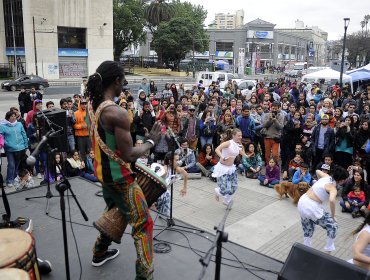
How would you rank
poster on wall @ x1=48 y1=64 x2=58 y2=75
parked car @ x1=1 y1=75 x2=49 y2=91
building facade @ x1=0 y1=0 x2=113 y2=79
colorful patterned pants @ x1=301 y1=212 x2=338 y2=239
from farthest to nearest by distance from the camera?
poster on wall @ x1=48 y1=64 x2=58 y2=75, building facade @ x1=0 y1=0 x2=113 y2=79, parked car @ x1=1 y1=75 x2=49 y2=91, colorful patterned pants @ x1=301 y1=212 x2=338 y2=239

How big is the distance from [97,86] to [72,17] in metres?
36.3

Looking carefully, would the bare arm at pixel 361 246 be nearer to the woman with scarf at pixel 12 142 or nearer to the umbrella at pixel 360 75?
the woman with scarf at pixel 12 142

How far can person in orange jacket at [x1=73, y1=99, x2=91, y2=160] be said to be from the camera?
8.27m

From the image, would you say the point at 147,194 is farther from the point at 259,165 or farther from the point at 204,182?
the point at 259,165

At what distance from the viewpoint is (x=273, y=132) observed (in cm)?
868

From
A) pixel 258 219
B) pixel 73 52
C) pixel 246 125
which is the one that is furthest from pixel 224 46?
pixel 258 219

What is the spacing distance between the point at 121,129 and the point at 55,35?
3578 centimetres

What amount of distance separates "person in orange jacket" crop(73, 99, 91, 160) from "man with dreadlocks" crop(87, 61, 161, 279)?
17.0ft

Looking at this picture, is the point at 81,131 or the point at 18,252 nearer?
the point at 18,252

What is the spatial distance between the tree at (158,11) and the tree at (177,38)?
5.63 meters

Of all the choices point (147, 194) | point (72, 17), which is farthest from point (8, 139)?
point (72, 17)

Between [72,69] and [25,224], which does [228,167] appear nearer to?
[25,224]

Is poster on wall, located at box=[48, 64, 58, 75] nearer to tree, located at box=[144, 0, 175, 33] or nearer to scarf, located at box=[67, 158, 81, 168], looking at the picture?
tree, located at box=[144, 0, 175, 33]

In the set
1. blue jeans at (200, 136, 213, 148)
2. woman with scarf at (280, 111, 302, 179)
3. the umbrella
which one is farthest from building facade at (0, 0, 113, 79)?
woman with scarf at (280, 111, 302, 179)
